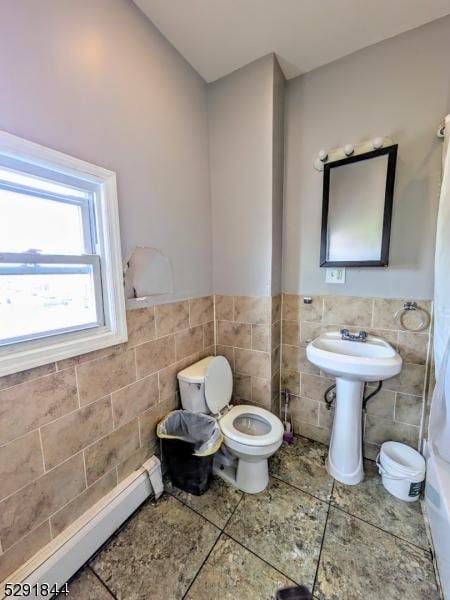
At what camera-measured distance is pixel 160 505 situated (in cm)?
140

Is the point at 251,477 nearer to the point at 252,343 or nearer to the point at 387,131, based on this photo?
the point at 252,343

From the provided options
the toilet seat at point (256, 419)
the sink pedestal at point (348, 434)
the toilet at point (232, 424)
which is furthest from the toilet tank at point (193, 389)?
the sink pedestal at point (348, 434)

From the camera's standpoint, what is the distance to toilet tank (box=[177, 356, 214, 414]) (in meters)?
1.55

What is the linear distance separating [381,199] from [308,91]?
0.92 meters

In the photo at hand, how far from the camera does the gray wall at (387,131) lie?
1353 mm

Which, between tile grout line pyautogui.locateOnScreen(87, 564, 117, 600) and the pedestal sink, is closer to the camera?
tile grout line pyautogui.locateOnScreen(87, 564, 117, 600)

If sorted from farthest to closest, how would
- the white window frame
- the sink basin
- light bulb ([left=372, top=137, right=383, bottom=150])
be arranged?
light bulb ([left=372, top=137, right=383, bottom=150]), the sink basin, the white window frame

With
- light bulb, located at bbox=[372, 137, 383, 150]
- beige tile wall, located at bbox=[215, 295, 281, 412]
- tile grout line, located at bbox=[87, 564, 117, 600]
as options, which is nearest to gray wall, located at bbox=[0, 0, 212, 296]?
beige tile wall, located at bbox=[215, 295, 281, 412]

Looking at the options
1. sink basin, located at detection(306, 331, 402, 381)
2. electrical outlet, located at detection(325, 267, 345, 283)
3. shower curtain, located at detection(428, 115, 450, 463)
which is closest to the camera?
shower curtain, located at detection(428, 115, 450, 463)

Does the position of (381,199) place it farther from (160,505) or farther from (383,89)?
(160,505)

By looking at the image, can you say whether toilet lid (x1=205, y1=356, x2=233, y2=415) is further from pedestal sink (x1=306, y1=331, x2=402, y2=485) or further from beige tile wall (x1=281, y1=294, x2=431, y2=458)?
pedestal sink (x1=306, y1=331, x2=402, y2=485)

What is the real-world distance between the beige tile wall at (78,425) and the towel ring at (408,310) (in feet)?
4.58

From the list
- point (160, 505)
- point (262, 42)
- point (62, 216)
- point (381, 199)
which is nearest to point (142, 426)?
point (160, 505)

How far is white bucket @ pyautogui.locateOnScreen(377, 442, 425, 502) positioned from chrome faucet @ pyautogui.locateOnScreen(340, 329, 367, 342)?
0.71 metres
